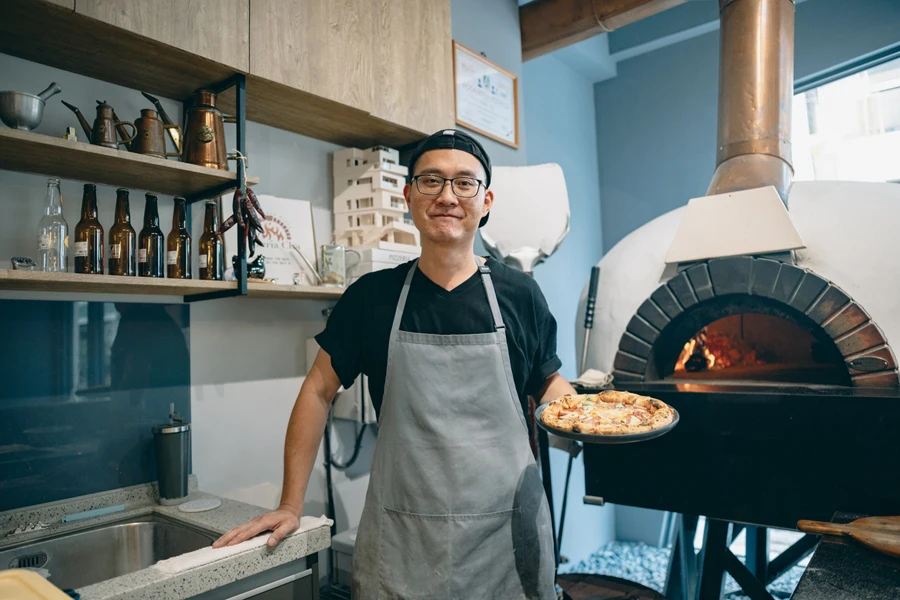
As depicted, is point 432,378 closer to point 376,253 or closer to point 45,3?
point 376,253

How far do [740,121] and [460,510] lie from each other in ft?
6.75

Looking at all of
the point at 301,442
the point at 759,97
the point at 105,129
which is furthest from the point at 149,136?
the point at 759,97

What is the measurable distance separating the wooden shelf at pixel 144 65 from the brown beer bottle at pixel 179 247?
1.22 feet

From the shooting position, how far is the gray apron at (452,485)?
1.40 metres

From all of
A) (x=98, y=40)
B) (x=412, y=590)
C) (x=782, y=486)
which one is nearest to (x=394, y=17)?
(x=98, y=40)

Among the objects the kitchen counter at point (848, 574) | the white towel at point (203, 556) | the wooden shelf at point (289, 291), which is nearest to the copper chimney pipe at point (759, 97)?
the kitchen counter at point (848, 574)

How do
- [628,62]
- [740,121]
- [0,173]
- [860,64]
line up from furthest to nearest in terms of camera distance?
1. [628,62]
2. [860,64]
3. [740,121]
4. [0,173]

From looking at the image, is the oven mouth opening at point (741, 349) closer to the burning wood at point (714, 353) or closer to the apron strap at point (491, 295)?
the burning wood at point (714, 353)

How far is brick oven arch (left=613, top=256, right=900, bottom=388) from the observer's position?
204 cm

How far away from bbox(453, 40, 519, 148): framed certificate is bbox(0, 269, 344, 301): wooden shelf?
1.28m

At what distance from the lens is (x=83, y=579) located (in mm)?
1589

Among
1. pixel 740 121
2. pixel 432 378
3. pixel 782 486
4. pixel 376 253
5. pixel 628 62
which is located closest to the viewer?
pixel 432 378

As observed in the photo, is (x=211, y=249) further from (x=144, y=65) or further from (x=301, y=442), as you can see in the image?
(x=301, y=442)

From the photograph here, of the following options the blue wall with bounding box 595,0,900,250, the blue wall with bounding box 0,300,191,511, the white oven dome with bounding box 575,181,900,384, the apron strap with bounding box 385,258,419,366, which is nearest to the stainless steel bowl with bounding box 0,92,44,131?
the blue wall with bounding box 0,300,191,511
